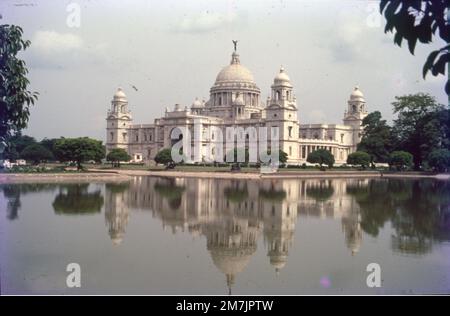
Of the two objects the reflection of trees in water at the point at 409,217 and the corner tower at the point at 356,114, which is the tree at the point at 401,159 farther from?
the reflection of trees in water at the point at 409,217

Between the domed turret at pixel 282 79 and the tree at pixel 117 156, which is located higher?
the domed turret at pixel 282 79

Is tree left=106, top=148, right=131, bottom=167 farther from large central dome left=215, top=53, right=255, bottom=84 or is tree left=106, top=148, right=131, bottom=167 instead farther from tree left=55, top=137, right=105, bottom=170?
large central dome left=215, top=53, right=255, bottom=84

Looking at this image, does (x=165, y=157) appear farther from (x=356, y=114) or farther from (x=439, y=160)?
(x=356, y=114)

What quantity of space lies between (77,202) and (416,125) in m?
41.8

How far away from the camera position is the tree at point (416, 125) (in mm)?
50438

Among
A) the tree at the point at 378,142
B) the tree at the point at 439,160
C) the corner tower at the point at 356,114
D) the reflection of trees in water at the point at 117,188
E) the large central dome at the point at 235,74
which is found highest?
the large central dome at the point at 235,74

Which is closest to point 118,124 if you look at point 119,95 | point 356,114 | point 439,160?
point 119,95

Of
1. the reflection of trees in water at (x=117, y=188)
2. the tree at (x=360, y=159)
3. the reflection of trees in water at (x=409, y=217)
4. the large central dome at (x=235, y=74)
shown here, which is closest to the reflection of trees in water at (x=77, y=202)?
the reflection of trees in water at (x=117, y=188)

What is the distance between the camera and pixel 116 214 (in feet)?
56.2

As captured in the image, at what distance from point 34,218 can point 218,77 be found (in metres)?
64.0

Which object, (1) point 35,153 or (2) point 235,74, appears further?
(2) point 235,74

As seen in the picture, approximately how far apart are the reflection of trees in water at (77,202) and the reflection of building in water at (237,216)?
0.58 metres

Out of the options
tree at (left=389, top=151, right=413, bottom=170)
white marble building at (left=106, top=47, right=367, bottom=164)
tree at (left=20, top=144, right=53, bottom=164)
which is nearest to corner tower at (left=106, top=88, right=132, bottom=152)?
white marble building at (left=106, top=47, right=367, bottom=164)
